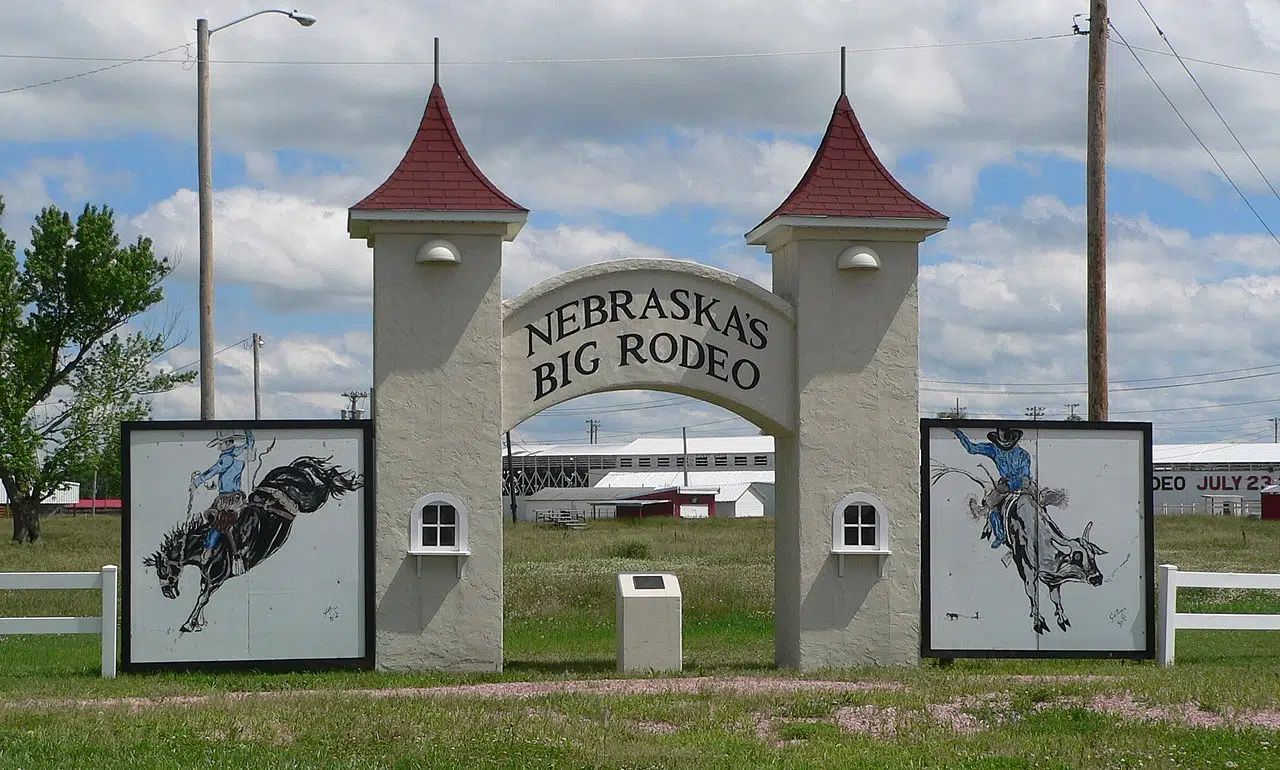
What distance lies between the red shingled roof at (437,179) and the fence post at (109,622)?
4417mm

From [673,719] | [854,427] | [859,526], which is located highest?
[854,427]

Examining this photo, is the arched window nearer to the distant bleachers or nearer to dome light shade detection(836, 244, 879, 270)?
dome light shade detection(836, 244, 879, 270)

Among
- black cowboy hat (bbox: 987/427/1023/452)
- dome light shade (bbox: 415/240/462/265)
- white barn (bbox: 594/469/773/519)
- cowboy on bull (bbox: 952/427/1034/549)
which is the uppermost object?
dome light shade (bbox: 415/240/462/265)

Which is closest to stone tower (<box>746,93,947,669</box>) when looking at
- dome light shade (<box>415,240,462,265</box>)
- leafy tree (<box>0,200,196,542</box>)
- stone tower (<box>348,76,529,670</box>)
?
stone tower (<box>348,76,529,670</box>)

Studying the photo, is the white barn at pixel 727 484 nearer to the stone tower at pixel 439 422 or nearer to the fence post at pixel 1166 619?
the fence post at pixel 1166 619

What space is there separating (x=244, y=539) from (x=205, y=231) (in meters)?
5.91

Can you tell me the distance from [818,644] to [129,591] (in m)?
7.15

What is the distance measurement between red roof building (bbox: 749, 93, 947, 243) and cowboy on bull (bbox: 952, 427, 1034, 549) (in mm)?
2448

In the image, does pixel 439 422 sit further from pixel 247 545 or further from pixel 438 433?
pixel 247 545

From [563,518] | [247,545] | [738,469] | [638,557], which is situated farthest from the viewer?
[738,469]

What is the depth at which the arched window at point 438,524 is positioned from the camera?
14.6m

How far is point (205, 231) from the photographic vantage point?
18875 mm

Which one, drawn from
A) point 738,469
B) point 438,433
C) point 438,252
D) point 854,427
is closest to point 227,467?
point 438,433

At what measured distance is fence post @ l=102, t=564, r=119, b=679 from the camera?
46.3ft
